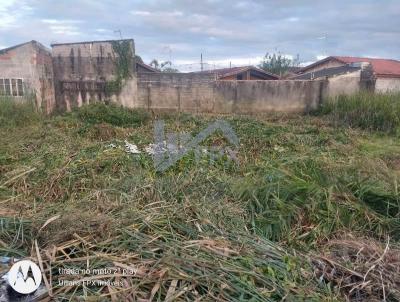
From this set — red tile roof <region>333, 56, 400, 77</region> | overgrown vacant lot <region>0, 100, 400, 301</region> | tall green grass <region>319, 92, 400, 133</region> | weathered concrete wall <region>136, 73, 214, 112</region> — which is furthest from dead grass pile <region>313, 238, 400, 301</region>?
red tile roof <region>333, 56, 400, 77</region>

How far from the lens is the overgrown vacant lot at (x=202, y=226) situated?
202 centimetres

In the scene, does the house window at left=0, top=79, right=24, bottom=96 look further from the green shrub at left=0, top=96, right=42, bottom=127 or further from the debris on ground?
the debris on ground

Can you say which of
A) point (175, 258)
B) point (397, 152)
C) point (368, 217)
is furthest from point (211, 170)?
point (397, 152)

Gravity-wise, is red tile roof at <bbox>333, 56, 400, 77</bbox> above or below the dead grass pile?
above

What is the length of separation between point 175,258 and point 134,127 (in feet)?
23.0

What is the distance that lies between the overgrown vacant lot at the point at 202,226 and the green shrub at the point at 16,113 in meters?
3.09

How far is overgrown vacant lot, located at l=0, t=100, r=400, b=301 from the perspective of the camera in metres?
2.02

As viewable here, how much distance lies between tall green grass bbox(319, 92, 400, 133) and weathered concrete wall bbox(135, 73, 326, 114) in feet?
5.37

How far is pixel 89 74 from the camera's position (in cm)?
1173

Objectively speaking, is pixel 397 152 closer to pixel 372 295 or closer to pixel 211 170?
pixel 211 170

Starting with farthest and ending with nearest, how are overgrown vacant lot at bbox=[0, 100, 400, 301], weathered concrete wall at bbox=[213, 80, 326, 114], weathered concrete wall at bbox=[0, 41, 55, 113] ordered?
weathered concrete wall at bbox=[213, 80, 326, 114]
weathered concrete wall at bbox=[0, 41, 55, 113]
overgrown vacant lot at bbox=[0, 100, 400, 301]

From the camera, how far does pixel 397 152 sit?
6902 millimetres

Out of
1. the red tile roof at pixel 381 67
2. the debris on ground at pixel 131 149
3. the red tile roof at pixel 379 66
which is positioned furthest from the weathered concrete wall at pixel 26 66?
the red tile roof at pixel 381 67

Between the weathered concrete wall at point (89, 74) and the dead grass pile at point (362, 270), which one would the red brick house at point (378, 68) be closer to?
the weathered concrete wall at point (89, 74)
